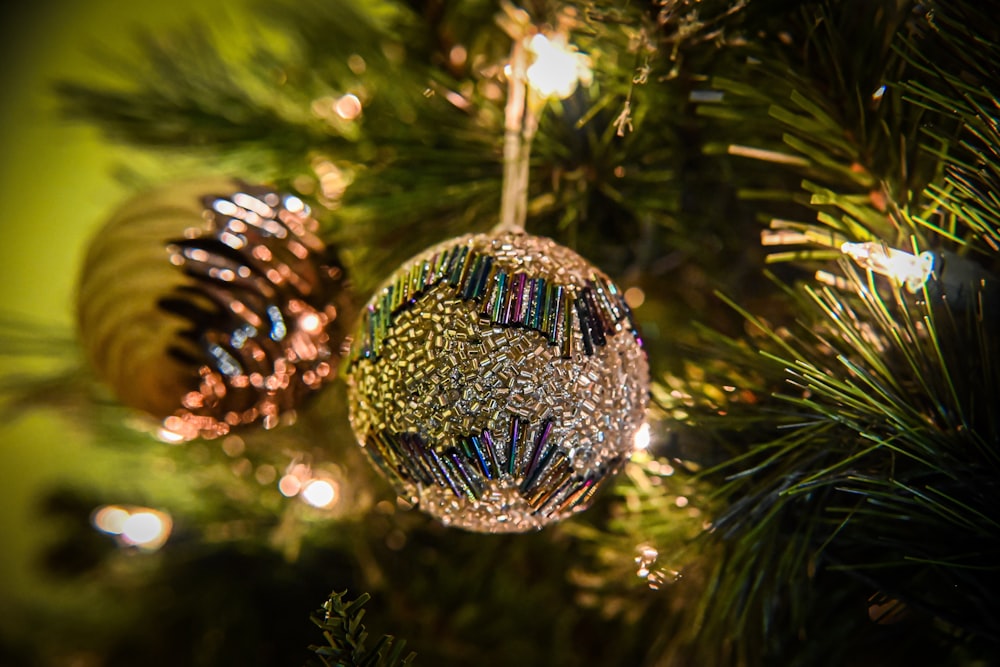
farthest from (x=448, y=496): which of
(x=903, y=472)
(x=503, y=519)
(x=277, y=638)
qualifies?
(x=277, y=638)

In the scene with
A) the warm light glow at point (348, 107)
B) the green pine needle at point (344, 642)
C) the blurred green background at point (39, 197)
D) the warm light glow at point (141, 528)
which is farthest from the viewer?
the blurred green background at point (39, 197)

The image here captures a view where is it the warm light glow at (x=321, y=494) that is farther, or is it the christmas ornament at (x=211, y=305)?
the warm light glow at (x=321, y=494)

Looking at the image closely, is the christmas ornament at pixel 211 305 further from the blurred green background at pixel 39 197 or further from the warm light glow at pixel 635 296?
the blurred green background at pixel 39 197

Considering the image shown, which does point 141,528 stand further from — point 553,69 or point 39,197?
point 39,197

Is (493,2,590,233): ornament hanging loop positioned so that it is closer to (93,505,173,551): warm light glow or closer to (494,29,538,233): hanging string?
(494,29,538,233): hanging string

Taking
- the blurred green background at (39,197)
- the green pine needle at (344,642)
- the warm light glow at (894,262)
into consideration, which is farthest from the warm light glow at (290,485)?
the blurred green background at (39,197)

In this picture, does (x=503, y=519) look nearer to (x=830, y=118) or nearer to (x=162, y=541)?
(x=830, y=118)

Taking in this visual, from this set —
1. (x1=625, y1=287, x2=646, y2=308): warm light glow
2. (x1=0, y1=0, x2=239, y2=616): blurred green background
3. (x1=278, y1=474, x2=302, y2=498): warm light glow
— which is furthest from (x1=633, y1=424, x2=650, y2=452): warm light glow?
(x1=0, y1=0, x2=239, y2=616): blurred green background
